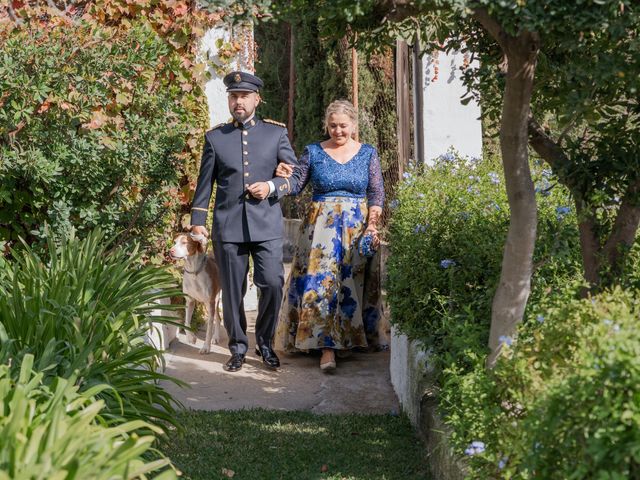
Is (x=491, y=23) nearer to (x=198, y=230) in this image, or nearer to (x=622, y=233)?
(x=622, y=233)

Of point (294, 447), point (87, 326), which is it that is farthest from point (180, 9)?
point (294, 447)

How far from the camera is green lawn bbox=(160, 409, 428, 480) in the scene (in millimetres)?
4883

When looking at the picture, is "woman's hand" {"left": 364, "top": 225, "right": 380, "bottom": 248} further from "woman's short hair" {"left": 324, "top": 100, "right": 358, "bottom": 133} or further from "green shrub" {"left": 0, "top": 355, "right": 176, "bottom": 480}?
"green shrub" {"left": 0, "top": 355, "right": 176, "bottom": 480}

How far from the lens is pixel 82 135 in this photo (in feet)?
21.9

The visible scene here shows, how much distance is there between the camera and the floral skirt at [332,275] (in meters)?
7.30

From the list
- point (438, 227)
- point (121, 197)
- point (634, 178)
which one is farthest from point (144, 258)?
point (634, 178)

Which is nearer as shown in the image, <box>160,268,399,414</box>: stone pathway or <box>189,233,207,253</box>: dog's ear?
<box>160,268,399,414</box>: stone pathway

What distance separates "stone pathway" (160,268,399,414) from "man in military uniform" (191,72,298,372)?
0.70ft

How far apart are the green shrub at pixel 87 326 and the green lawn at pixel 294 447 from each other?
334 millimetres

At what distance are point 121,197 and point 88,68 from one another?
95 centimetres

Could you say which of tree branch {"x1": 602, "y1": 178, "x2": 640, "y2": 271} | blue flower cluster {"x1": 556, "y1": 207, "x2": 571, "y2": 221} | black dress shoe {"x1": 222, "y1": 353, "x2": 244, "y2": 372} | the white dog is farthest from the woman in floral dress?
tree branch {"x1": 602, "y1": 178, "x2": 640, "y2": 271}

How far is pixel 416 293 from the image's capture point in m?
5.27

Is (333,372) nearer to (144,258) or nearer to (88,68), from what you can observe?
(144,258)

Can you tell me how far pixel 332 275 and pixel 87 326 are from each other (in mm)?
2739
